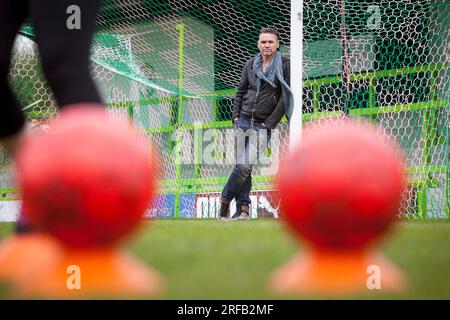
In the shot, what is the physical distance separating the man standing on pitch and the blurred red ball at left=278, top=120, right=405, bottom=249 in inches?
176

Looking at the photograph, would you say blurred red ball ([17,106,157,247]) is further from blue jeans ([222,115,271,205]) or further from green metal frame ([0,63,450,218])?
green metal frame ([0,63,450,218])

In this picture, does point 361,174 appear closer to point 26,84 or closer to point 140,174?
point 140,174

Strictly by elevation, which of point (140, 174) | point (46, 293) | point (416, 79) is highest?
point (416, 79)

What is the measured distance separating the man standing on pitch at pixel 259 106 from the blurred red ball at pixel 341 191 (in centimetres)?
447

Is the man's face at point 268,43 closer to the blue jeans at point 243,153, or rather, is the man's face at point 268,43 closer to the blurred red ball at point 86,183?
the blue jeans at point 243,153

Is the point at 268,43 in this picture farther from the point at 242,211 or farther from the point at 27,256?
the point at 27,256

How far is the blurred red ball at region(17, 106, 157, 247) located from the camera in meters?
1.48

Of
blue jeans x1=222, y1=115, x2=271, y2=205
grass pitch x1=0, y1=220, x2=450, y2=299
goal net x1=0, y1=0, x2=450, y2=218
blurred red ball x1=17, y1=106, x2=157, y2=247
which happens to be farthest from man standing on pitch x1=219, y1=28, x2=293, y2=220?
blurred red ball x1=17, y1=106, x2=157, y2=247

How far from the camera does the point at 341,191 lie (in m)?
1.50

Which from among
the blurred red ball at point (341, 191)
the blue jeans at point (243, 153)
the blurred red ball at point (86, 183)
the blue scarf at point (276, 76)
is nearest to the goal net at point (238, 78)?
the blue scarf at point (276, 76)

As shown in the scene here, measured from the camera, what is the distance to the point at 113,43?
339 inches

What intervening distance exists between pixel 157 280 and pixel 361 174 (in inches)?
22.6

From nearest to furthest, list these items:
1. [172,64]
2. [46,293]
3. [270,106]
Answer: [46,293] < [270,106] < [172,64]

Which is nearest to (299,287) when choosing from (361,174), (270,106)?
(361,174)
